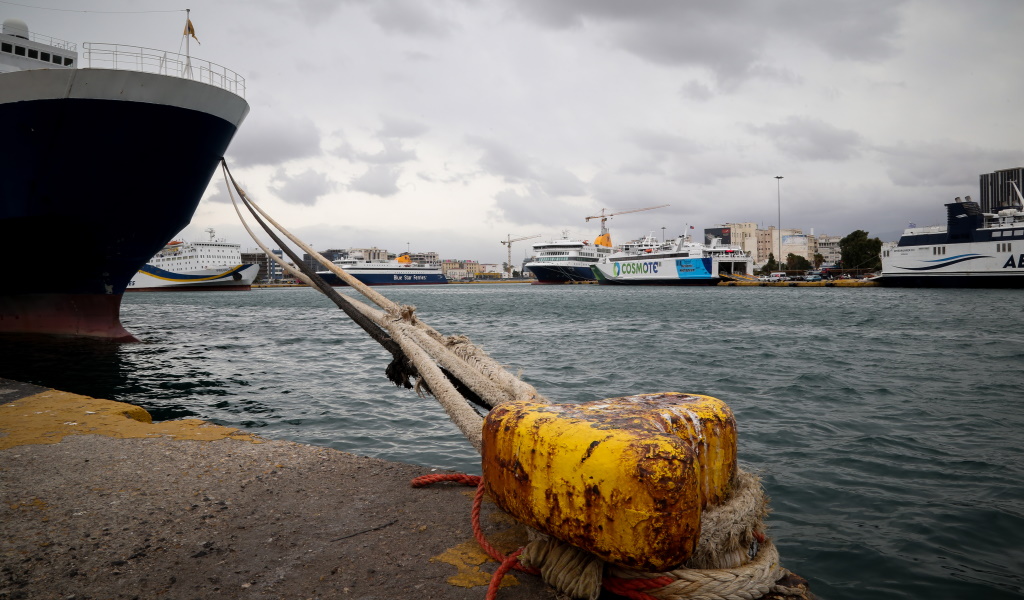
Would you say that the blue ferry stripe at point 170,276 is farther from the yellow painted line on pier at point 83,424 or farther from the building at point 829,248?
the building at point 829,248

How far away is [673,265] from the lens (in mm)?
68500

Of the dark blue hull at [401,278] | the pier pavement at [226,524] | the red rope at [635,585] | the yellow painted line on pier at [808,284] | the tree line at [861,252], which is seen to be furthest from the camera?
the dark blue hull at [401,278]

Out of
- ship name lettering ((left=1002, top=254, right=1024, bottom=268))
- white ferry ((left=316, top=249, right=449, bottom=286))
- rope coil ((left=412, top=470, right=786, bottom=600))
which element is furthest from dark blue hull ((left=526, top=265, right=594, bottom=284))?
rope coil ((left=412, top=470, right=786, bottom=600))

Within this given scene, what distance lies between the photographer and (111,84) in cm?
952

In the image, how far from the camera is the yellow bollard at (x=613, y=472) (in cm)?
143

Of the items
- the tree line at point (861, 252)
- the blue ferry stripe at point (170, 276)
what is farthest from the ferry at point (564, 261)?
the blue ferry stripe at point (170, 276)

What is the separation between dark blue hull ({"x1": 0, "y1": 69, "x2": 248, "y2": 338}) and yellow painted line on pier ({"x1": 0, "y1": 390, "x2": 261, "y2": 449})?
7244 millimetres

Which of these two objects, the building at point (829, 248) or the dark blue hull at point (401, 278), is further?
the building at point (829, 248)

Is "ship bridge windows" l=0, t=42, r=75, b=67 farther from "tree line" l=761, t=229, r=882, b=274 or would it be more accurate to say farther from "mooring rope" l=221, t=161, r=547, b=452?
"tree line" l=761, t=229, r=882, b=274

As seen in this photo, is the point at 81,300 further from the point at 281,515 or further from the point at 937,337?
the point at 937,337

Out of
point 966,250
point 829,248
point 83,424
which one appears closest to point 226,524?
point 83,424

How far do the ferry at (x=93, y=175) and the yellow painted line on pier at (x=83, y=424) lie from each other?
7.25m

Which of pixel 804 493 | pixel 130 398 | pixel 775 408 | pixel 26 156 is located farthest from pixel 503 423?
pixel 26 156

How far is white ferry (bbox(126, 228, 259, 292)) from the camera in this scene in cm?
6016
